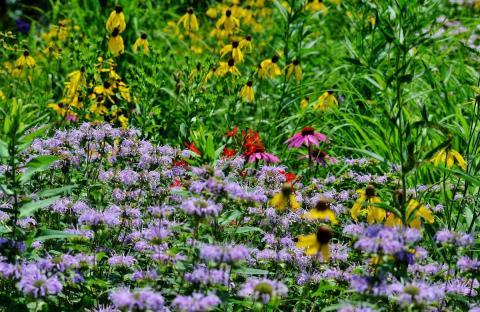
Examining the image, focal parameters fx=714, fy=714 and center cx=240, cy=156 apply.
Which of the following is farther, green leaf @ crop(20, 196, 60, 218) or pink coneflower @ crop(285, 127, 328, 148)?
pink coneflower @ crop(285, 127, 328, 148)

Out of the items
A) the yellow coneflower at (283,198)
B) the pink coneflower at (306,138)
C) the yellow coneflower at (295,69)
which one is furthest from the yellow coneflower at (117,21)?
the yellow coneflower at (283,198)

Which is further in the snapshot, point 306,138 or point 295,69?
point 295,69

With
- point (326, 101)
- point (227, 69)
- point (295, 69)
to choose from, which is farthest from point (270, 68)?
point (326, 101)

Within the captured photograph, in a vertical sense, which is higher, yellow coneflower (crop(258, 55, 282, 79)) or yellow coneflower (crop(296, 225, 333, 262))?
yellow coneflower (crop(258, 55, 282, 79))

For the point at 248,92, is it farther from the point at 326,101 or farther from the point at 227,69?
the point at 326,101

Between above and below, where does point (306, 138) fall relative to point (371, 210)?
above

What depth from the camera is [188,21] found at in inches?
237

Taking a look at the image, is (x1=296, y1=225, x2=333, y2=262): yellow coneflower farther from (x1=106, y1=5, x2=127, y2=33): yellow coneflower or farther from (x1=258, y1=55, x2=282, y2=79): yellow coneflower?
(x1=106, y1=5, x2=127, y2=33): yellow coneflower

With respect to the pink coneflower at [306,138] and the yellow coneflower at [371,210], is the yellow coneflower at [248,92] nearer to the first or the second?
the pink coneflower at [306,138]

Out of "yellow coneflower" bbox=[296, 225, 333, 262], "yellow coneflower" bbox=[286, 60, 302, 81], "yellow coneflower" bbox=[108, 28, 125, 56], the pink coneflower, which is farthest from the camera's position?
"yellow coneflower" bbox=[286, 60, 302, 81]

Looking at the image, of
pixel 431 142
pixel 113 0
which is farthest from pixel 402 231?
pixel 113 0

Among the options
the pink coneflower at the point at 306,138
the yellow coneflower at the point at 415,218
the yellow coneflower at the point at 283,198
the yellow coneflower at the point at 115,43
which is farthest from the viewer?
the yellow coneflower at the point at 115,43

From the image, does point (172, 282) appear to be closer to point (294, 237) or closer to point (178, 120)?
point (294, 237)

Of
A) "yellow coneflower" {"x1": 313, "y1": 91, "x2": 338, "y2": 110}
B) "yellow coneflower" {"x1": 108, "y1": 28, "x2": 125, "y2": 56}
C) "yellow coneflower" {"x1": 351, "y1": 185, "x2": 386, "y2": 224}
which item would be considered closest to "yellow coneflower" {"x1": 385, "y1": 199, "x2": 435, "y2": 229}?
"yellow coneflower" {"x1": 351, "y1": 185, "x2": 386, "y2": 224}
